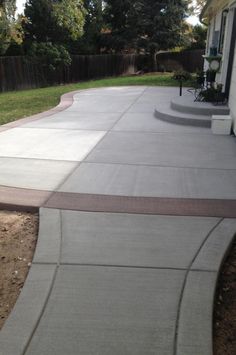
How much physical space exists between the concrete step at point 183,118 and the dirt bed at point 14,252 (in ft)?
15.9

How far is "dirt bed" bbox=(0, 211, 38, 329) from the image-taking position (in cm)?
258

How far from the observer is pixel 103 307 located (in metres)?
2.40

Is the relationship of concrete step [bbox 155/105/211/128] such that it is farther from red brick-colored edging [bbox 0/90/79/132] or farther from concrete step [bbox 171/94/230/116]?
red brick-colored edging [bbox 0/90/79/132]

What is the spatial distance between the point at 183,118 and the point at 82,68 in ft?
47.2

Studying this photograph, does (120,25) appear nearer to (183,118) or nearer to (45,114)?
(45,114)

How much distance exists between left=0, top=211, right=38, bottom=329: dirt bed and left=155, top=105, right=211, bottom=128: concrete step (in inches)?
191

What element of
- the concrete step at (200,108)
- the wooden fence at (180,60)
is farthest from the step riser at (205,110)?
the wooden fence at (180,60)

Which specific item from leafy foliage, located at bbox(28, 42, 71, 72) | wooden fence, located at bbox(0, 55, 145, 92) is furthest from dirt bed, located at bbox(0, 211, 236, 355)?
leafy foliage, located at bbox(28, 42, 71, 72)

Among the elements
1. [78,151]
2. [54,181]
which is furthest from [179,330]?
[78,151]

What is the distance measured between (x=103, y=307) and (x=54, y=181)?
240 centimetres

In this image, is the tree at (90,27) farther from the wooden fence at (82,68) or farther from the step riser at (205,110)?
the step riser at (205,110)

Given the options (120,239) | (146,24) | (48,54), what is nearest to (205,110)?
(120,239)

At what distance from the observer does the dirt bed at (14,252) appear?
258 centimetres

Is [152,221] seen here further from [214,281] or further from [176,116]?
[176,116]
